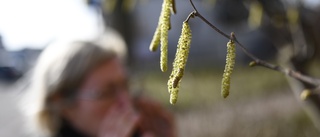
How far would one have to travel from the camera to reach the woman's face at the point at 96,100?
2.70 metres

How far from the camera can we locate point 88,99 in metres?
2.70

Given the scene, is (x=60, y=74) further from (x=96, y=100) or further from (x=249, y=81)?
(x=249, y=81)

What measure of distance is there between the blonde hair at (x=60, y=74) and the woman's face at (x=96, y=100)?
38 mm

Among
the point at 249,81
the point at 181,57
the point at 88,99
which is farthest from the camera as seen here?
the point at 249,81

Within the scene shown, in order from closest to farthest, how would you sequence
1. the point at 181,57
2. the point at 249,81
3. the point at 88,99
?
the point at 181,57 < the point at 88,99 < the point at 249,81

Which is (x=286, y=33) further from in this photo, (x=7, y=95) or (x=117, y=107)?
(x=7, y=95)

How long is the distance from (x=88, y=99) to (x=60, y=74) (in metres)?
0.17

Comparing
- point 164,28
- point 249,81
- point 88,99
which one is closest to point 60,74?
point 88,99

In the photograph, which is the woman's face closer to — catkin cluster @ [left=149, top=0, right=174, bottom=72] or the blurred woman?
the blurred woman

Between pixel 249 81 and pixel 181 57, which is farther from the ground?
pixel 181 57

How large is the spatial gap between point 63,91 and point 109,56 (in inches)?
10.1

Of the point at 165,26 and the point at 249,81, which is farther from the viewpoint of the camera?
the point at 249,81

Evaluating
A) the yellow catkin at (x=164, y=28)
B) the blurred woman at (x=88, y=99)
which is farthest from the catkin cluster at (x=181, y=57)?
the blurred woman at (x=88, y=99)

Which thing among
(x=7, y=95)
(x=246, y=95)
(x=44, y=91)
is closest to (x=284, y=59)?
(x=44, y=91)
